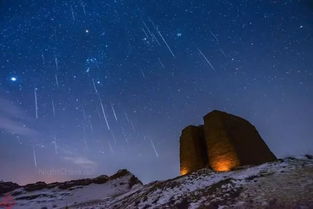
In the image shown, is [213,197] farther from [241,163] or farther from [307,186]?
[241,163]

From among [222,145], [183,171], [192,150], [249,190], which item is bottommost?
[249,190]

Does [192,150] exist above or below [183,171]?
above

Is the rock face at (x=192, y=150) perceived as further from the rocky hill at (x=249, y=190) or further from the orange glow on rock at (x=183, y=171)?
the rocky hill at (x=249, y=190)

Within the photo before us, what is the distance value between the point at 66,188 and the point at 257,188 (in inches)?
1882

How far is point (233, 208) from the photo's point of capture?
10.3 m

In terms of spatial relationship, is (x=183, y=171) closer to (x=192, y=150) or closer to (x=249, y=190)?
(x=192, y=150)

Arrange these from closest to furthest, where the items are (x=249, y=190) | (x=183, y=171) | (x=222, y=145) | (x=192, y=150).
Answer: (x=249, y=190), (x=222, y=145), (x=192, y=150), (x=183, y=171)

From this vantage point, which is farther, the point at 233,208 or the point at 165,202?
the point at 165,202

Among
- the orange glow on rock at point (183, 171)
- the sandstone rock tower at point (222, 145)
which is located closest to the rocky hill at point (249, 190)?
the sandstone rock tower at point (222, 145)

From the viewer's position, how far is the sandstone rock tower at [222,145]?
23736mm

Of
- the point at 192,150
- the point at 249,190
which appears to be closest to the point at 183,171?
the point at 192,150

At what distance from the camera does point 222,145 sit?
24.7 m

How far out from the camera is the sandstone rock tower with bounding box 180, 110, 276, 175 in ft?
77.9

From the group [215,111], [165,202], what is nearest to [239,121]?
[215,111]
